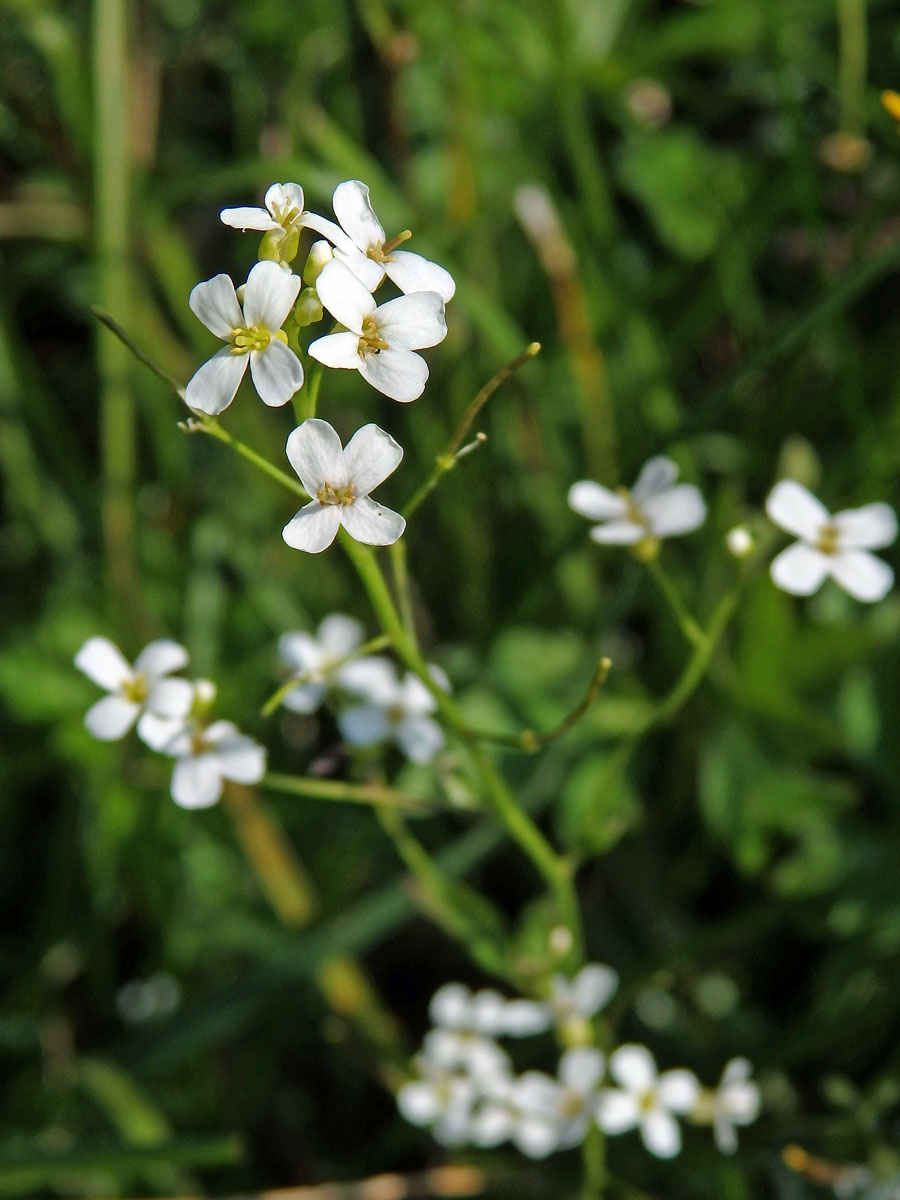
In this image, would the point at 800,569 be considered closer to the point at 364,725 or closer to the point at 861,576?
the point at 861,576

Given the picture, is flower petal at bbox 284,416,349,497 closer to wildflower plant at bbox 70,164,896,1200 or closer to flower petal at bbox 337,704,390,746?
wildflower plant at bbox 70,164,896,1200

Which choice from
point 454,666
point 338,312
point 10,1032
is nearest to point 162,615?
point 454,666

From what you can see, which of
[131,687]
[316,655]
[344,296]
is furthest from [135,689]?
[344,296]

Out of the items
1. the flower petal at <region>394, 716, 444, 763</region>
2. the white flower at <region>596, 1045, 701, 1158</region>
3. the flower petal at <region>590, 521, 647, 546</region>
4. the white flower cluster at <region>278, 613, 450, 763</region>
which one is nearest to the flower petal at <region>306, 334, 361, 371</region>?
the flower petal at <region>590, 521, 647, 546</region>

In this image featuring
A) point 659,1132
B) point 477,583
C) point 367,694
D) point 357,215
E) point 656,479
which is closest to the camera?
point 357,215

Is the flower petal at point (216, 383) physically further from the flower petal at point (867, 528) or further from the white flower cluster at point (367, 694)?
the flower petal at point (867, 528)

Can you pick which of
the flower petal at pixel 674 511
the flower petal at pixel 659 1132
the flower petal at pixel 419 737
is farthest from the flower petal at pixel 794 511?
the flower petal at pixel 659 1132

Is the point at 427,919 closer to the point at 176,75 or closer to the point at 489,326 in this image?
the point at 489,326
